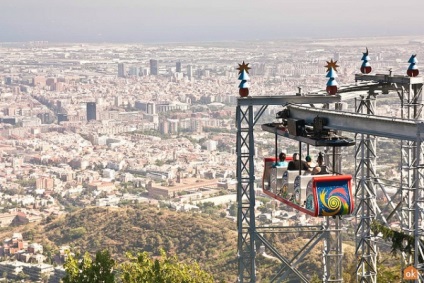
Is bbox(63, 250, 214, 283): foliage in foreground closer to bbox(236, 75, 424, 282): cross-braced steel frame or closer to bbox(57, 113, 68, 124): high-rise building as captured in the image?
bbox(236, 75, 424, 282): cross-braced steel frame

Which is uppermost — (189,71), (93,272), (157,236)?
(93,272)

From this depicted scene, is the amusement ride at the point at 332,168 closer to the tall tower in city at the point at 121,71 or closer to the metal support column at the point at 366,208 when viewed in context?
the metal support column at the point at 366,208

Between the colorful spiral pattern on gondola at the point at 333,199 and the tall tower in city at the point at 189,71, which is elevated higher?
the colorful spiral pattern on gondola at the point at 333,199

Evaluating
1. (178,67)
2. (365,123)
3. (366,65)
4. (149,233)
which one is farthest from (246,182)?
(178,67)

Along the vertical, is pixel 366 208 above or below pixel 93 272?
above

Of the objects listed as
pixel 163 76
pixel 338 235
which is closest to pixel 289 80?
pixel 163 76

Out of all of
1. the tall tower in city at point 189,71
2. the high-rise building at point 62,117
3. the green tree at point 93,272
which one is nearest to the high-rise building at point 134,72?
the tall tower in city at point 189,71

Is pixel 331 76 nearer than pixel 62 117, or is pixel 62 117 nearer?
pixel 331 76

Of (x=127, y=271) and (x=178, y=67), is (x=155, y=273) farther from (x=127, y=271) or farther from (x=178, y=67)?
(x=178, y=67)
